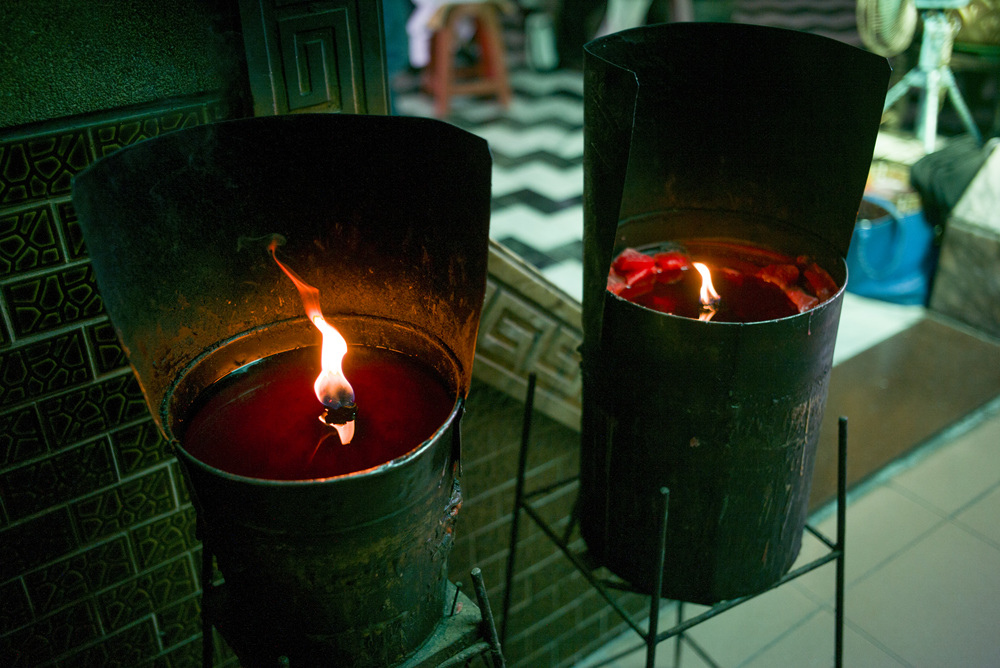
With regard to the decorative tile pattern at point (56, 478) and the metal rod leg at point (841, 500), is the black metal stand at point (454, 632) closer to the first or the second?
the decorative tile pattern at point (56, 478)

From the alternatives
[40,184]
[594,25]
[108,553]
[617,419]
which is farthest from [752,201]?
[594,25]

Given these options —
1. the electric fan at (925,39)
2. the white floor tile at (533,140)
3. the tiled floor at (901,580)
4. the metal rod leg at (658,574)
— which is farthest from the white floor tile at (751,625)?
the white floor tile at (533,140)

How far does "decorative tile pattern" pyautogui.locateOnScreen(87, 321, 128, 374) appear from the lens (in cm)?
160

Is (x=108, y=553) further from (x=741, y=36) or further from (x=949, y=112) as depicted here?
(x=949, y=112)

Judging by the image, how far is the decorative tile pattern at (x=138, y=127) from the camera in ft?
4.91

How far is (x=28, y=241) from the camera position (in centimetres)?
147

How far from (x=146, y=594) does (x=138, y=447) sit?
394 mm

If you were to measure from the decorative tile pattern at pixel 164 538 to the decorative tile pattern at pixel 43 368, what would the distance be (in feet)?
1.36

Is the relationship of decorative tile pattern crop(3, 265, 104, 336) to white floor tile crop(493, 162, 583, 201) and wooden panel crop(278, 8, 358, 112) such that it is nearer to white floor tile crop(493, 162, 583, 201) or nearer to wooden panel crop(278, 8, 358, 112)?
wooden panel crop(278, 8, 358, 112)

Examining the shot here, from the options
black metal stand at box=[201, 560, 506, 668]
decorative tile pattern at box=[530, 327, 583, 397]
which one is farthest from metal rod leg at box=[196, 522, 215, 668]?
decorative tile pattern at box=[530, 327, 583, 397]

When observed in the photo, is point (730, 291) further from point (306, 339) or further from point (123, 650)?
point (123, 650)

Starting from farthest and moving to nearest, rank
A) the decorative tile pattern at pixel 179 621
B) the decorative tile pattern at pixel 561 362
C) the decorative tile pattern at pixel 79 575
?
1. the decorative tile pattern at pixel 561 362
2. the decorative tile pattern at pixel 179 621
3. the decorative tile pattern at pixel 79 575

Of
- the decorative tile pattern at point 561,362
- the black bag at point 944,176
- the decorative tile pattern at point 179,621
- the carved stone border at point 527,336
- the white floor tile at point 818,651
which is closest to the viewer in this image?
the decorative tile pattern at point 179,621

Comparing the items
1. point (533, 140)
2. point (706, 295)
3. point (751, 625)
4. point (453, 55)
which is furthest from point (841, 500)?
point (453, 55)
